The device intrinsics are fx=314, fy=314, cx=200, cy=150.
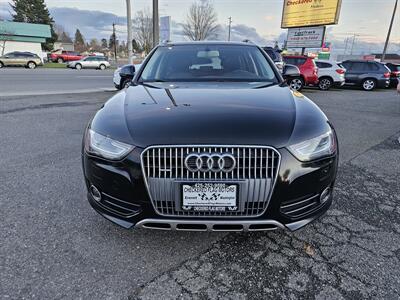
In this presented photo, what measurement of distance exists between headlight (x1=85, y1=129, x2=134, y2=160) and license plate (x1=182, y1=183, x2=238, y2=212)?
47 cm

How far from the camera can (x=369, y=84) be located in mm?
17531

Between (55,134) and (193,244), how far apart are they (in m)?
4.21

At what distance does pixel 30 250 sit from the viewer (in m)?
2.39

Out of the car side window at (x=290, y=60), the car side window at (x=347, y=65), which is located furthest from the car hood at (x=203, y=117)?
the car side window at (x=347, y=65)

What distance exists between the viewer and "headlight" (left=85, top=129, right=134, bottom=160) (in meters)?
2.07

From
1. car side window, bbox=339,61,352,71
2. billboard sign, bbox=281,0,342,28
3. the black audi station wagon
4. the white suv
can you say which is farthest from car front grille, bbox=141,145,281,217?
billboard sign, bbox=281,0,342,28

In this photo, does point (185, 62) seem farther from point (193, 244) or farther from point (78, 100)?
point (78, 100)

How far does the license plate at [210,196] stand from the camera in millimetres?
1994

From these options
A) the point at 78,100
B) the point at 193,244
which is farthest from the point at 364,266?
the point at 78,100

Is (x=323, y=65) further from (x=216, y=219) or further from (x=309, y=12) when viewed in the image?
(x=216, y=219)

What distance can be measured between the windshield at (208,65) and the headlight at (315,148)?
1242mm

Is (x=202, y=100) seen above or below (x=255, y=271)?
above

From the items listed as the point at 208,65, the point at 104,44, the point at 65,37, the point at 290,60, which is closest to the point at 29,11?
the point at 65,37

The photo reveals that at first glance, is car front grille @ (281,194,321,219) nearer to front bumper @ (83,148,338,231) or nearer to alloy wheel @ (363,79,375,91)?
front bumper @ (83,148,338,231)
